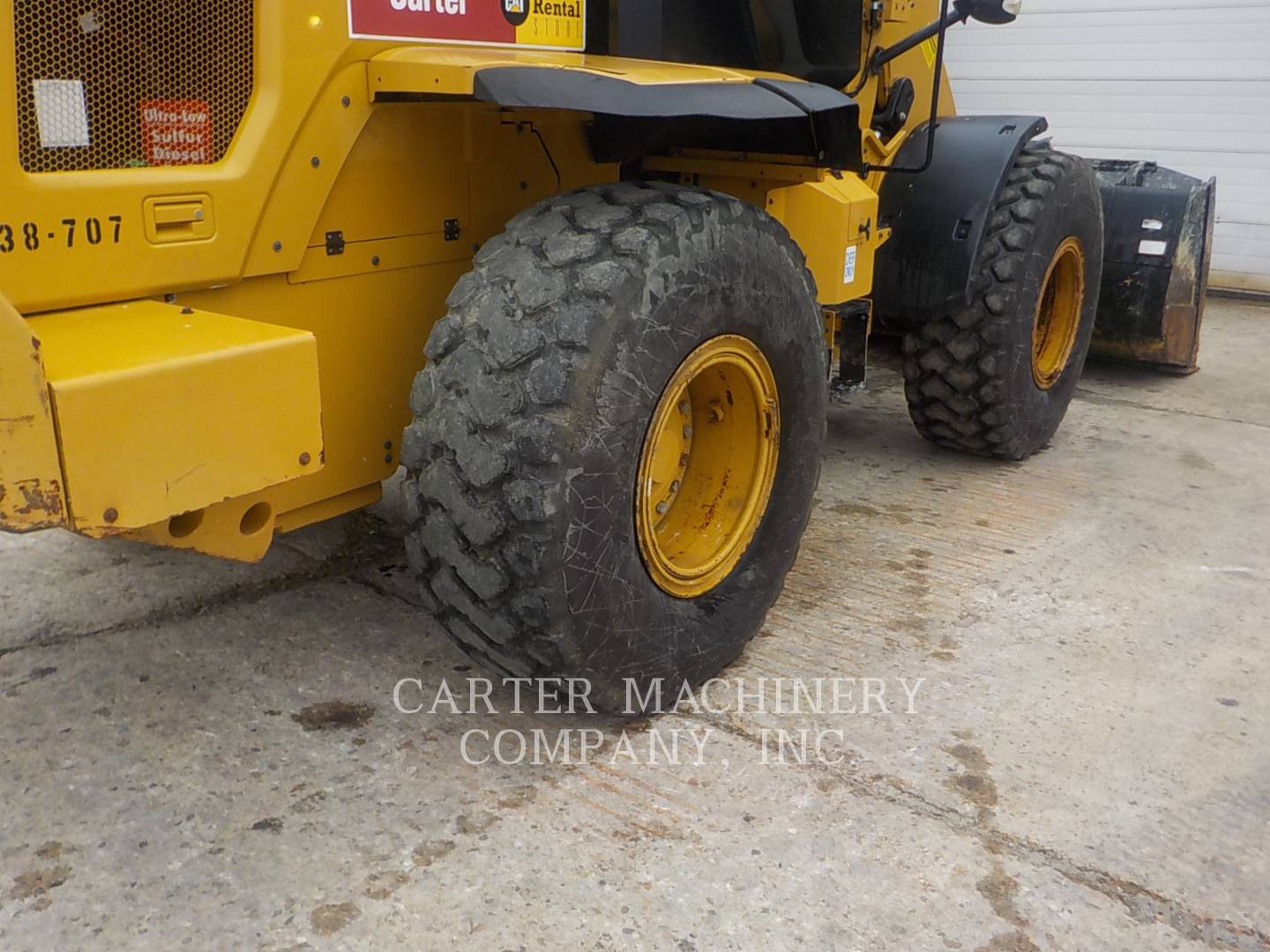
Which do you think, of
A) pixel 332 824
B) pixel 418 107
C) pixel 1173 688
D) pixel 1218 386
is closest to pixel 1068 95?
pixel 1218 386

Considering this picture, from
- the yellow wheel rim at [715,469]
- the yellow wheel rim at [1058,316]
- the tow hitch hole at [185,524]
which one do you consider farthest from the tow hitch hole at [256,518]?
the yellow wheel rim at [1058,316]

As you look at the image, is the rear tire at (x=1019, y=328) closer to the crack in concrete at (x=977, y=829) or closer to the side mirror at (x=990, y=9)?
the side mirror at (x=990, y=9)

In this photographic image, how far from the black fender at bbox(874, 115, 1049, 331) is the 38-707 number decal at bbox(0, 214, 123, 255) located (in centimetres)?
294

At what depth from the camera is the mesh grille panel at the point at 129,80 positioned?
203 centimetres

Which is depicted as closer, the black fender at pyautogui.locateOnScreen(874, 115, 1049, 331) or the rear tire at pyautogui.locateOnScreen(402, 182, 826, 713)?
the rear tire at pyautogui.locateOnScreen(402, 182, 826, 713)

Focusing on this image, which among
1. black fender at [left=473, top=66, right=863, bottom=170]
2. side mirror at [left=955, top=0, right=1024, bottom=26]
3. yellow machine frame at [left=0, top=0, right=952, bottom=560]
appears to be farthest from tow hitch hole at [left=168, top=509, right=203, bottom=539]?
side mirror at [left=955, top=0, right=1024, bottom=26]

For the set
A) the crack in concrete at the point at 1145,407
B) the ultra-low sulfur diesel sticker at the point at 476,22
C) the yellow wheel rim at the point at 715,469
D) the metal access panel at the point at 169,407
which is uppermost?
the ultra-low sulfur diesel sticker at the point at 476,22

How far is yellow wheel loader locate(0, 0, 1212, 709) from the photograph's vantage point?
6.48ft

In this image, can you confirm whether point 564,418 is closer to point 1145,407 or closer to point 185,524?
point 185,524

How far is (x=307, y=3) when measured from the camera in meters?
2.27

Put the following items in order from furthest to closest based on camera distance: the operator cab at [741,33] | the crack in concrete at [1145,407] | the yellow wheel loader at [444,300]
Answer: the crack in concrete at [1145,407] < the operator cab at [741,33] < the yellow wheel loader at [444,300]

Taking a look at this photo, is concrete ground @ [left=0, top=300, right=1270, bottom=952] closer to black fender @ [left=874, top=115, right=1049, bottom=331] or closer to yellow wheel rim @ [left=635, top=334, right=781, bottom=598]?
yellow wheel rim @ [left=635, top=334, right=781, bottom=598]

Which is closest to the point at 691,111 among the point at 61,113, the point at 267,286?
the point at 267,286

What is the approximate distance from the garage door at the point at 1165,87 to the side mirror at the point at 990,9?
5648 mm
